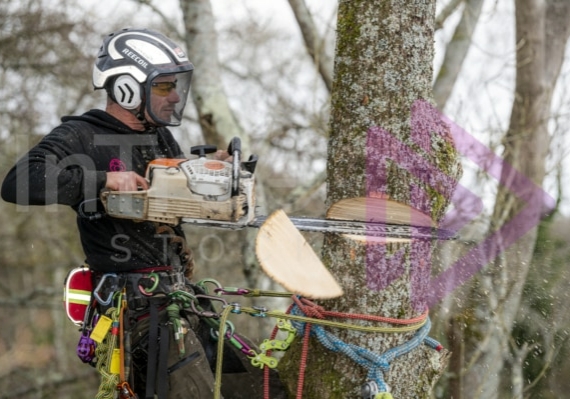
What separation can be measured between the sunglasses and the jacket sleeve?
0.51 metres

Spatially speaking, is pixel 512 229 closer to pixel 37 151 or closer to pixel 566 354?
pixel 566 354

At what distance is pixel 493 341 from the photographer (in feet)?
20.7

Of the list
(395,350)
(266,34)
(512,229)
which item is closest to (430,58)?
(395,350)

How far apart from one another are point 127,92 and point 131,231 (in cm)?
66

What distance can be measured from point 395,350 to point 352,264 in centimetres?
39

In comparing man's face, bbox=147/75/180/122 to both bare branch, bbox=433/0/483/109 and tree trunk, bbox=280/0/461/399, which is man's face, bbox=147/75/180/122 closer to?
tree trunk, bbox=280/0/461/399

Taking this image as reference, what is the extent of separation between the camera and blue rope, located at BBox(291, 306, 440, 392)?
9.63 feet

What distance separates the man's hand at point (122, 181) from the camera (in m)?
3.16

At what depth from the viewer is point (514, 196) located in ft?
22.8

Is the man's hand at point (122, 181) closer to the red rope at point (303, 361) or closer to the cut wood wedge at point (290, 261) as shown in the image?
the cut wood wedge at point (290, 261)

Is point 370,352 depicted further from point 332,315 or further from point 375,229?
point 375,229

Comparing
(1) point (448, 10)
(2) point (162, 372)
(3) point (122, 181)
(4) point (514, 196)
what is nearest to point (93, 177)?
(3) point (122, 181)

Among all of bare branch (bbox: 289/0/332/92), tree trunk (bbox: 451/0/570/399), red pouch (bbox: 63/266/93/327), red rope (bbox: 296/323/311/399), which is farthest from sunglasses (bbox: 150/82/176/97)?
bare branch (bbox: 289/0/332/92)

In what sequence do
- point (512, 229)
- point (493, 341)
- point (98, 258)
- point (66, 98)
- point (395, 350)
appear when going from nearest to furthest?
point (395, 350)
point (98, 258)
point (493, 341)
point (512, 229)
point (66, 98)
